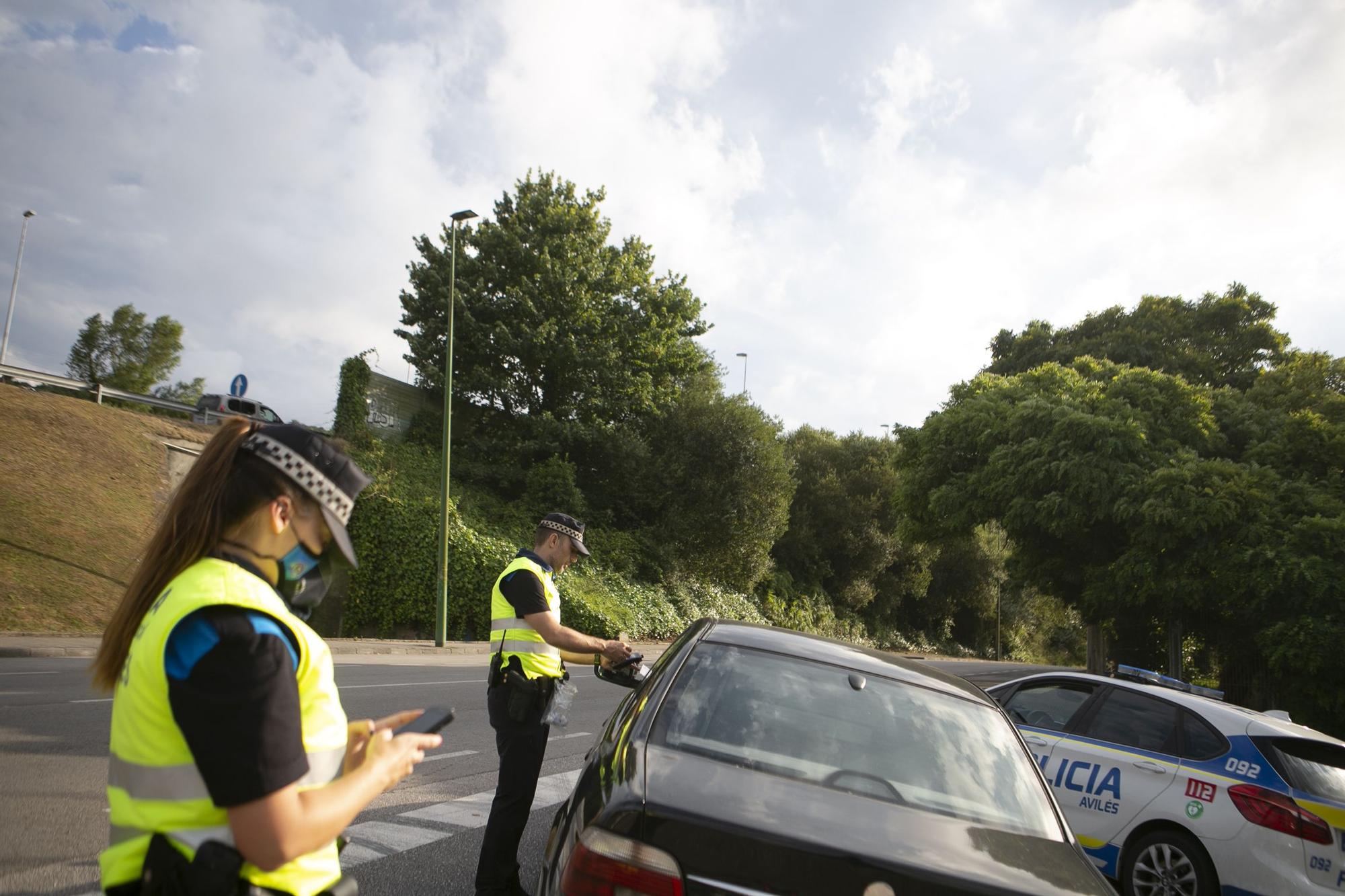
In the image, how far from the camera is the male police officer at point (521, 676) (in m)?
3.86

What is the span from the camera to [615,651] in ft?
14.6

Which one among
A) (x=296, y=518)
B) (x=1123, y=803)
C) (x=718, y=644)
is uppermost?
(x=296, y=518)

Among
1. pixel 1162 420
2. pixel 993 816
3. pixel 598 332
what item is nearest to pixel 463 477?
pixel 598 332

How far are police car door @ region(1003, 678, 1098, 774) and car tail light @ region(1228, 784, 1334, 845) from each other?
127cm

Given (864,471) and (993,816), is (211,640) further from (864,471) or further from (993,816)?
(864,471)

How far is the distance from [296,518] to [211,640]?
13.0 inches

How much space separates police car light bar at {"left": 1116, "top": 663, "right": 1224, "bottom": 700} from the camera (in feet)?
22.4

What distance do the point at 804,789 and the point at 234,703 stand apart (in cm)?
181

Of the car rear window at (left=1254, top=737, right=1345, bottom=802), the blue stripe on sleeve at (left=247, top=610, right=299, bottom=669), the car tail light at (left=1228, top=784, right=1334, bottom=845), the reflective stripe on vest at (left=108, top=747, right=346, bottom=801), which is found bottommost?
the car tail light at (left=1228, top=784, right=1334, bottom=845)

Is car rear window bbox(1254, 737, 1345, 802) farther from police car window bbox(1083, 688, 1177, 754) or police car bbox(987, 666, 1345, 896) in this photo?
police car window bbox(1083, 688, 1177, 754)

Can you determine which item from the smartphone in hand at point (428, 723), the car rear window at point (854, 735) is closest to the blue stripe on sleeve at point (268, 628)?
the smartphone in hand at point (428, 723)

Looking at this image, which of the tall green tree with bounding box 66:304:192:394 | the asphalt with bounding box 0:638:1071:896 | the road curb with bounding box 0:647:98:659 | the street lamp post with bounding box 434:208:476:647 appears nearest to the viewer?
the asphalt with bounding box 0:638:1071:896

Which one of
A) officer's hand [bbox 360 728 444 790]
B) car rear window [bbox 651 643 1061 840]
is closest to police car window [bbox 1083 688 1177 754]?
car rear window [bbox 651 643 1061 840]

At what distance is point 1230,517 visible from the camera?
16.9 metres
